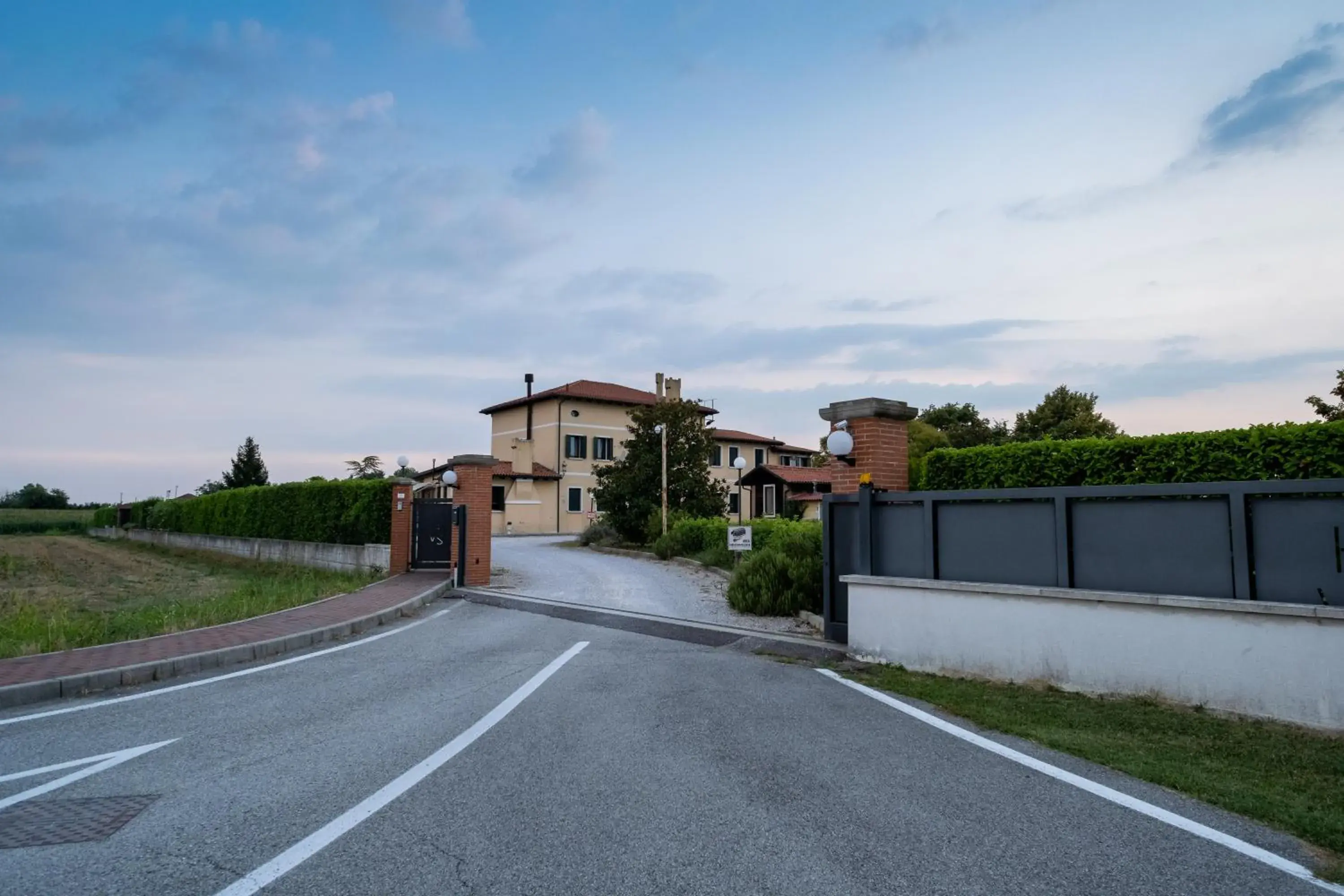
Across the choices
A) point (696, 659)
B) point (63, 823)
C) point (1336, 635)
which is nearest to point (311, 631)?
point (696, 659)

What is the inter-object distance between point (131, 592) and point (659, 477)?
1810 centimetres

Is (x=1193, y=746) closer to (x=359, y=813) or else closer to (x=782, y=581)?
(x=359, y=813)

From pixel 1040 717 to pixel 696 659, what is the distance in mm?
3921

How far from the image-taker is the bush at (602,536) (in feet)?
108

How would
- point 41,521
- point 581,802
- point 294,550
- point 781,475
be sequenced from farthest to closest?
point 41,521 < point 781,475 < point 294,550 < point 581,802

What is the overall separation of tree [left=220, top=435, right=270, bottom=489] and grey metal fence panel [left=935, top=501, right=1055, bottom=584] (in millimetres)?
67305

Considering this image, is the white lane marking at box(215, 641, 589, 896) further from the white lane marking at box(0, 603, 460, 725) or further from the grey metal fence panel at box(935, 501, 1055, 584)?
the grey metal fence panel at box(935, 501, 1055, 584)

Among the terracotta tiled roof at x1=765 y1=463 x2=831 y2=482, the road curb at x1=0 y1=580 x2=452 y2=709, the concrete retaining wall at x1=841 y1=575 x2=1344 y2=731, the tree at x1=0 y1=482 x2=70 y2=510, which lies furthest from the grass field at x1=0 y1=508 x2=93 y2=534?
the concrete retaining wall at x1=841 y1=575 x2=1344 y2=731

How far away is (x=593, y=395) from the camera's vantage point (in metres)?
50.1

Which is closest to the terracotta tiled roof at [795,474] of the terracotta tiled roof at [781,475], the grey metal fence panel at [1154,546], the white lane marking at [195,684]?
the terracotta tiled roof at [781,475]

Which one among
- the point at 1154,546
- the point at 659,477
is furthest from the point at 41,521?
the point at 1154,546

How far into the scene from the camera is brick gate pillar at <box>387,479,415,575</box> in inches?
757

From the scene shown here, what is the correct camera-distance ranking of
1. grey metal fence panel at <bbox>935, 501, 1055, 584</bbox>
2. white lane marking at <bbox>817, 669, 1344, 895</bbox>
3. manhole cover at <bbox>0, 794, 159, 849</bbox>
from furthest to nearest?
grey metal fence panel at <bbox>935, 501, 1055, 584</bbox> < manhole cover at <bbox>0, 794, 159, 849</bbox> < white lane marking at <bbox>817, 669, 1344, 895</bbox>

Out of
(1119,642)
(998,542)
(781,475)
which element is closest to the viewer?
(1119,642)
